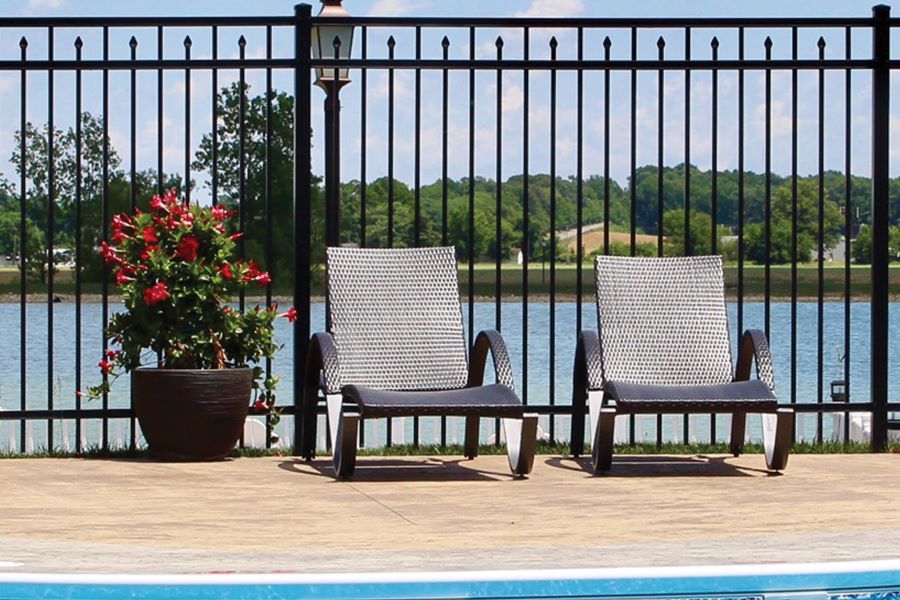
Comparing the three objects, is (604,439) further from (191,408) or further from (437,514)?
(191,408)

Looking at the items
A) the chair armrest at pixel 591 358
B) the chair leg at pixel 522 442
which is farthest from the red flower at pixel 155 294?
the chair armrest at pixel 591 358

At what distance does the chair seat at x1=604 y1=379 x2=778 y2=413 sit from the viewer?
5.84m

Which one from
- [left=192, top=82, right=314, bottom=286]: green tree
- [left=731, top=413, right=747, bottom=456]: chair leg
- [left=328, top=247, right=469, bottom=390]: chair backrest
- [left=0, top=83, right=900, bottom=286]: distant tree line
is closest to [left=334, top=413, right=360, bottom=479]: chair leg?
[left=328, top=247, right=469, bottom=390]: chair backrest

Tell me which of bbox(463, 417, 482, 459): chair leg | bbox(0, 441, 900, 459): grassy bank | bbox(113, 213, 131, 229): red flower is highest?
bbox(113, 213, 131, 229): red flower

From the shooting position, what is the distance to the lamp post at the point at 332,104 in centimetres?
673

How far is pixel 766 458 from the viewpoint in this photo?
20.4ft

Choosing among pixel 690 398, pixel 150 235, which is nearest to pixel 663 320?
pixel 690 398

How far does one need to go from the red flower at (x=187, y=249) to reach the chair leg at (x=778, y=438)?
8.62ft

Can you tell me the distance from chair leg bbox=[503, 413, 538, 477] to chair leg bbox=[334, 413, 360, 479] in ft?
2.20

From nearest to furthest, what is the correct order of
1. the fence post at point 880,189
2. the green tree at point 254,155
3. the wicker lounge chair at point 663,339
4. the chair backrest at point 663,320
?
the wicker lounge chair at point 663,339
the chair backrest at point 663,320
the fence post at point 880,189
the green tree at point 254,155

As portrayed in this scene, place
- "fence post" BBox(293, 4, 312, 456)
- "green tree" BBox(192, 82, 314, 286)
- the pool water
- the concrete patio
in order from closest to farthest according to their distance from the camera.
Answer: the pool water → the concrete patio → "fence post" BBox(293, 4, 312, 456) → "green tree" BBox(192, 82, 314, 286)

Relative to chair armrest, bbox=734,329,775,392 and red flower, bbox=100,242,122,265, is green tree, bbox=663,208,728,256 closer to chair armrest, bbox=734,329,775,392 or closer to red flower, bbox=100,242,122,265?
chair armrest, bbox=734,329,775,392

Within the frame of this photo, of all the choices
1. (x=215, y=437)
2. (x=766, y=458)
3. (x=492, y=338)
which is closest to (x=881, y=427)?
(x=766, y=458)

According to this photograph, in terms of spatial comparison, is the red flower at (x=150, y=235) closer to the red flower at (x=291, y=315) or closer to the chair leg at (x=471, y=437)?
the red flower at (x=291, y=315)
